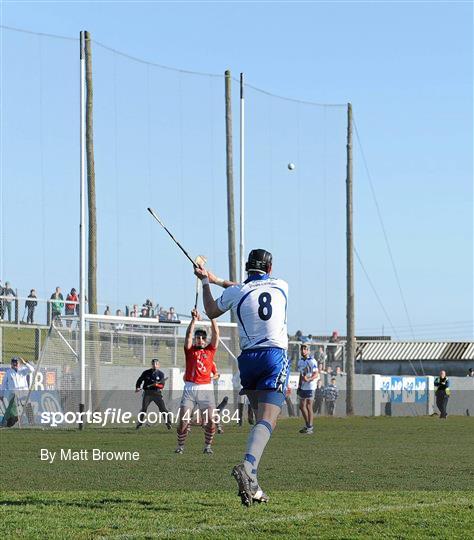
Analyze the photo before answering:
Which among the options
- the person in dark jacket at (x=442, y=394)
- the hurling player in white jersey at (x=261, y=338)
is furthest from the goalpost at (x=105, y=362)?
the hurling player in white jersey at (x=261, y=338)

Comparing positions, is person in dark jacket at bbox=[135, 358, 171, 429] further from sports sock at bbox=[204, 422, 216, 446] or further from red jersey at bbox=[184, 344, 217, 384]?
sports sock at bbox=[204, 422, 216, 446]

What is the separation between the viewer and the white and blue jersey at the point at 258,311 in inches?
404

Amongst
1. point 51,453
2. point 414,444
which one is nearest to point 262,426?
point 51,453

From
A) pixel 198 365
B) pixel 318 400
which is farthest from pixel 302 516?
pixel 318 400

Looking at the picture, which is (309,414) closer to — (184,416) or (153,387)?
(153,387)

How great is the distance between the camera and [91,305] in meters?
33.4

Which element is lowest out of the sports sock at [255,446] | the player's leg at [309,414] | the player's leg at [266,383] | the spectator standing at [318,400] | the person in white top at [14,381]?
the spectator standing at [318,400]

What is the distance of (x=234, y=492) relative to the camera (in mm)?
11656

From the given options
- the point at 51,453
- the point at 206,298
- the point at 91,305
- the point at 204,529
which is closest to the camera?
the point at 204,529

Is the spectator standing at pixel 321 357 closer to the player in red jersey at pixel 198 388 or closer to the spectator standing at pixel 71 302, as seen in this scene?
the spectator standing at pixel 71 302

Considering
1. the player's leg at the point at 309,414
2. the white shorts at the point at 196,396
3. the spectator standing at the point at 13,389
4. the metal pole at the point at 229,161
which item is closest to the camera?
the white shorts at the point at 196,396

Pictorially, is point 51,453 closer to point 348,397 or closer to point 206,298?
point 206,298

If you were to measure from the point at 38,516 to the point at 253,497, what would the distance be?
5.59 feet

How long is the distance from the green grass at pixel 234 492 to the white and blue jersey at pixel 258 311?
140cm
